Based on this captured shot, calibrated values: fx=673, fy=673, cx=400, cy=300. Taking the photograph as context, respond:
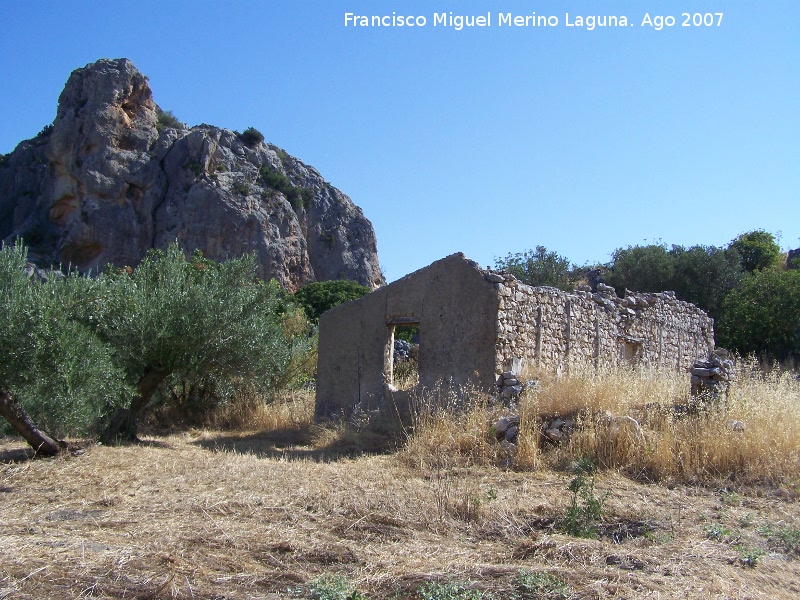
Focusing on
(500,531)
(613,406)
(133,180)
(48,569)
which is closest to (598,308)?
(613,406)

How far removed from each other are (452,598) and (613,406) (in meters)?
5.52

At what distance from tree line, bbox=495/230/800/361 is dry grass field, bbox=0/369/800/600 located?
10.2 m

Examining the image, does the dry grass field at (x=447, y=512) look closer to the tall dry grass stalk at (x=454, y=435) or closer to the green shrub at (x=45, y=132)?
the tall dry grass stalk at (x=454, y=435)

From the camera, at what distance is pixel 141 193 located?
41188 mm

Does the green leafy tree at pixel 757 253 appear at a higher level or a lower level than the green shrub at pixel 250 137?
lower

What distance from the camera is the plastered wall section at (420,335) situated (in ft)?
35.6

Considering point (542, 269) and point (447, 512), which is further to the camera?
point (542, 269)

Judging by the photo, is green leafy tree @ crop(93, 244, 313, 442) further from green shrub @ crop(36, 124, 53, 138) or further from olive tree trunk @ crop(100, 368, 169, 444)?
green shrub @ crop(36, 124, 53, 138)

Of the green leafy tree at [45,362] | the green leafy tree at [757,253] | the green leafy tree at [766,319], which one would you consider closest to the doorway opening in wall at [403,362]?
the green leafy tree at [45,362]

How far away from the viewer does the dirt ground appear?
4.26 meters

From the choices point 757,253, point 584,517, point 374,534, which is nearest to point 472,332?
point 584,517

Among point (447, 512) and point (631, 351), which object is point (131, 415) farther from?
point (631, 351)

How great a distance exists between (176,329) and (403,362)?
642cm

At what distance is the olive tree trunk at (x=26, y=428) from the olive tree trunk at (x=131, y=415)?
183 cm
